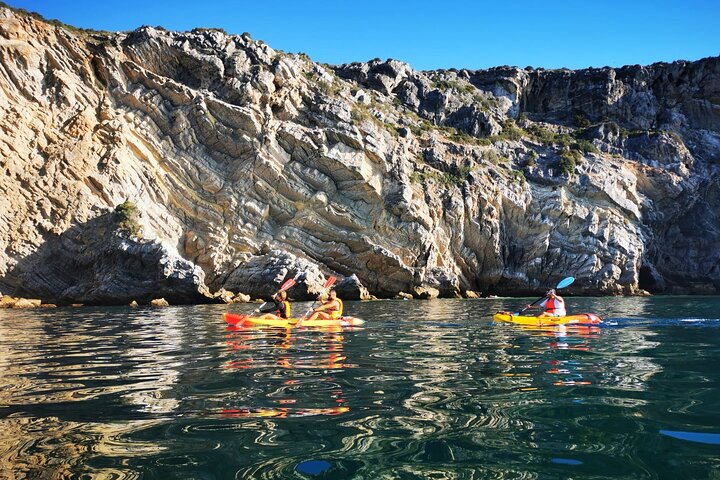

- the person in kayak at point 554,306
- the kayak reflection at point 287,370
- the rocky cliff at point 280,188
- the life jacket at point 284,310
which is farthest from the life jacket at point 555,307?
the rocky cliff at point 280,188

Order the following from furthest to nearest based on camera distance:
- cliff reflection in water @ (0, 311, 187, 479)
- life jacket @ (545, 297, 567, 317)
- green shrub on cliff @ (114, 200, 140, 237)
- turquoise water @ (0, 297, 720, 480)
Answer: green shrub on cliff @ (114, 200, 140, 237) < life jacket @ (545, 297, 567, 317) < cliff reflection in water @ (0, 311, 187, 479) < turquoise water @ (0, 297, 720, 480)

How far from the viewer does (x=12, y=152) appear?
31.7 metres

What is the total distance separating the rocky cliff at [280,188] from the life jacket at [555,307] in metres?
17.2

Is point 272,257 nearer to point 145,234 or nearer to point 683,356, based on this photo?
point 145,234

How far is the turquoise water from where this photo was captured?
3803 millimetres

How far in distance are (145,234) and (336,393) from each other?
2822 centimetres

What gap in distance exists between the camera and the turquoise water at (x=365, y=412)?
3803 mm

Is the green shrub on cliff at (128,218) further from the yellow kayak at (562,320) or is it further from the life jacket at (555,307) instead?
the life jacket at (555,307)

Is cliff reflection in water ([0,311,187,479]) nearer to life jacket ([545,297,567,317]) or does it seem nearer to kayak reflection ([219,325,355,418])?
kayak reflection ([219,325,355,418])

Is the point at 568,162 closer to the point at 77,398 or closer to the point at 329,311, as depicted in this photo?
the point at 329,311

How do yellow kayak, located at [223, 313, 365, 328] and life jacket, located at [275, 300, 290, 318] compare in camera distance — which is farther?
life jacket, located at [275, 300, 290, 318]

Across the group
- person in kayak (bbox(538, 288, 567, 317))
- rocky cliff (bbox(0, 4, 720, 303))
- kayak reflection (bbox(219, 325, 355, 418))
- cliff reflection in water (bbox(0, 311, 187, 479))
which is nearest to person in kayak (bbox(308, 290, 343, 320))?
kayak reflection (bbox(219, 325, 355, 418))

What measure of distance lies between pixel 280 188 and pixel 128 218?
33.3 feet

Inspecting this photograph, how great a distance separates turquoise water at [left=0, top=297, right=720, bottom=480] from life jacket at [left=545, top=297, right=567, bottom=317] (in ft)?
19.4
